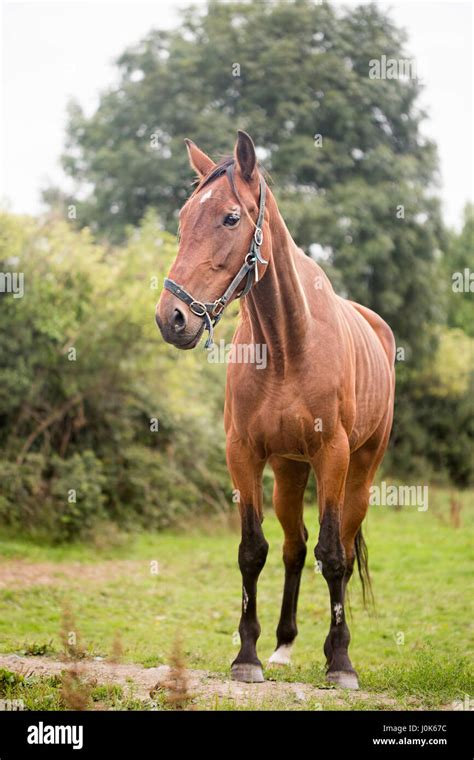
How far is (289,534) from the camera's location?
21.3 ft

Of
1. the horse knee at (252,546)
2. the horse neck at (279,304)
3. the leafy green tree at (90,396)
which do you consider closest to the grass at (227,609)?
the leafy green tree at (90,396)

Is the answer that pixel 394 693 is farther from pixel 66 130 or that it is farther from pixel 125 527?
pixel 66 130

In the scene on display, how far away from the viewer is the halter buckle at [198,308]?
14.7 ft

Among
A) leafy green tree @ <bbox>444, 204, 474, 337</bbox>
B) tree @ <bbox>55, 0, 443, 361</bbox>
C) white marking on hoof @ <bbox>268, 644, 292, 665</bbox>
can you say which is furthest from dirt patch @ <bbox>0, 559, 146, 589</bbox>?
leafy green tree @ <bbox>444, 204, 474, 337</bbox>

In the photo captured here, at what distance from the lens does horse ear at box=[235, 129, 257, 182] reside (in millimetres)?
4816

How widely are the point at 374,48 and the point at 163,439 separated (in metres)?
14.0

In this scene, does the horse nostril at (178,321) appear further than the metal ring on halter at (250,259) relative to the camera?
No

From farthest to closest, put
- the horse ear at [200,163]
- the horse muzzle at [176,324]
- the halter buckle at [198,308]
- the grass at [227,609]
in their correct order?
the grass at [227,609]
the horse ear at [200,163]
the halter buckle at [198,308]
the horse muzzle at [176,324]

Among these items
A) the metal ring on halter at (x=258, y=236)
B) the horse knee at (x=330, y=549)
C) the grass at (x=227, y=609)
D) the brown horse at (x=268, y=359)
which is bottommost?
the grass at (x=227, y=609)

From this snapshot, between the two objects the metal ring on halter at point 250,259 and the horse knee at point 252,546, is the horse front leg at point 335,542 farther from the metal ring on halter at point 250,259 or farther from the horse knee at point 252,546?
the metal ring on halter at point 250,259

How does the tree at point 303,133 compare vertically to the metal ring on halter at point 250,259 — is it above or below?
above

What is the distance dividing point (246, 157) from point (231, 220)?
42 cm

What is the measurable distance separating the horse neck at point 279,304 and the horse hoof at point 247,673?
6.49 feet
